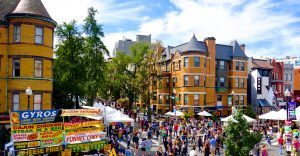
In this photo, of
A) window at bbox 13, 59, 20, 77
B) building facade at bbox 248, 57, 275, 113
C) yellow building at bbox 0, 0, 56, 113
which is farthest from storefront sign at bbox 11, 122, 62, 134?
building facade at bbox 248, 57, 275, 113

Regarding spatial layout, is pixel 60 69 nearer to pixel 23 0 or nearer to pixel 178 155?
pixel 23 0

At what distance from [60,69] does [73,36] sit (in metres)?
3.87

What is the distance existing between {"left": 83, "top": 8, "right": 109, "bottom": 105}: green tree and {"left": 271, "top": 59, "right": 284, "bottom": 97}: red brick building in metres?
42.6

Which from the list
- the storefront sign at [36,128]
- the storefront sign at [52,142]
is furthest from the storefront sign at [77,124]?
the storefront sign at [52,142]

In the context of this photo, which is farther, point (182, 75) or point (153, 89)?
point (153, 89)

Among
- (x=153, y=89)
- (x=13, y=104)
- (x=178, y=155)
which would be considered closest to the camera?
(x=178, y=155)

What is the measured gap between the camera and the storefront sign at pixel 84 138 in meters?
18.2

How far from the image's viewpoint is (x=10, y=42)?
3008cm

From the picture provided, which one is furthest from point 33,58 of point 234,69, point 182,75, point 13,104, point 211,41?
point 234,69

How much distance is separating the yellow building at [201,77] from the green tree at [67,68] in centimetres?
1952

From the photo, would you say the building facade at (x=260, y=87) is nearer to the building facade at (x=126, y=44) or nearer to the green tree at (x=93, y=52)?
the building facade at (x=126, y=44)

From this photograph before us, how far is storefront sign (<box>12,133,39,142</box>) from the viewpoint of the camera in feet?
53.5

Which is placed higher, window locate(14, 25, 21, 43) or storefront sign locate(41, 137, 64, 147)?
window locate(14, 25, 21, 43)

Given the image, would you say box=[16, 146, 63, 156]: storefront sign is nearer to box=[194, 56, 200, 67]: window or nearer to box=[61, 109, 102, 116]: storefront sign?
box=[61, 109, 102, 116]: storefront sign
